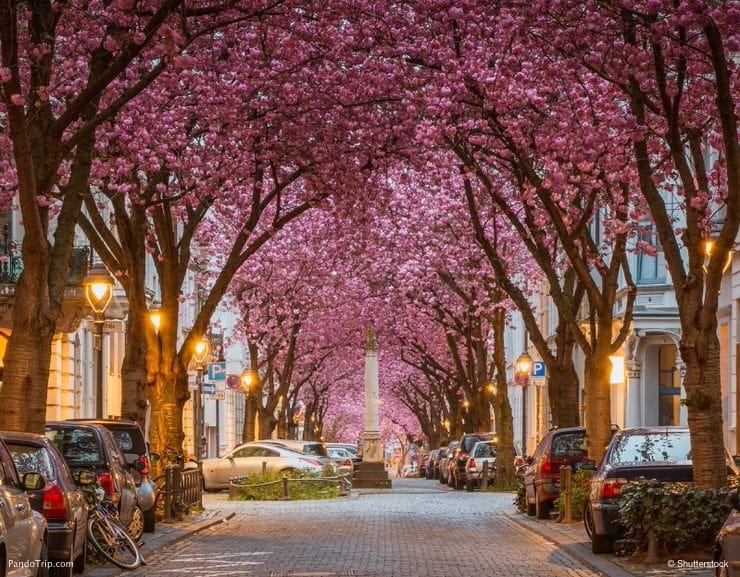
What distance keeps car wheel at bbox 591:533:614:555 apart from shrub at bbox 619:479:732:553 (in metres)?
1.51

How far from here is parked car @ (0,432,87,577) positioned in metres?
13.6

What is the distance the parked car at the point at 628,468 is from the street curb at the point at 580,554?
0.28 m

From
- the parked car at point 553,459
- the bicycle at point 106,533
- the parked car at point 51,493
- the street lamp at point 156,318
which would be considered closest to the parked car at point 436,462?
the street lamp at point 156,318

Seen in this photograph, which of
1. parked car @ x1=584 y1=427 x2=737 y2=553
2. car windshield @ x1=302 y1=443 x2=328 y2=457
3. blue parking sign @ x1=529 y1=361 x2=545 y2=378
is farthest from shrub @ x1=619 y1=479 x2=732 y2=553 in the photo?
car windshield @ x1=302 y1=443 x2=328 y2=457

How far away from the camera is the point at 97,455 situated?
18.7 metres

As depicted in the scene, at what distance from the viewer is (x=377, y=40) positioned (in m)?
22.6

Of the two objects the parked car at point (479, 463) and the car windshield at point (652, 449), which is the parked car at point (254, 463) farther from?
the car windshield at point (652, 449)

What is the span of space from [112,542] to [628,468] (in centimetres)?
550

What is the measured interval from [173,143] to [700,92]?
27.3ft

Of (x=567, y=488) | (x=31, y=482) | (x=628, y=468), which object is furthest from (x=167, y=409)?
(x=31, y=482)

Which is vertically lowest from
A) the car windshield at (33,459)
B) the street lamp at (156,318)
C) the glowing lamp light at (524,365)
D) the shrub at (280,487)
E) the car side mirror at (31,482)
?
the shrub at (280,487)

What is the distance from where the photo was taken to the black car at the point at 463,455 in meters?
45.8

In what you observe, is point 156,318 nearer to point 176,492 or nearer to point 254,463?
point 176,492

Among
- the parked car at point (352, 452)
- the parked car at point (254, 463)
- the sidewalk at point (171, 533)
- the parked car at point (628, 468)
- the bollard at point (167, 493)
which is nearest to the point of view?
the sidewalk at point (171, 533)
